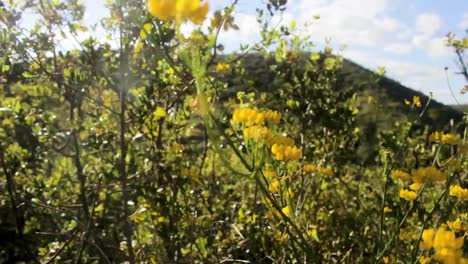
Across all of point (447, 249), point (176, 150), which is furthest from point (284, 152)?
point (176, 150)

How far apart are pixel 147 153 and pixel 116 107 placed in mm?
1475

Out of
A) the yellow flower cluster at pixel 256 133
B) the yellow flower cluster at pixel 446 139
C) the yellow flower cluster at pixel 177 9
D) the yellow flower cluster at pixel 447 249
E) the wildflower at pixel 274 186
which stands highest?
the yellow flower cluster at pixel 177 9

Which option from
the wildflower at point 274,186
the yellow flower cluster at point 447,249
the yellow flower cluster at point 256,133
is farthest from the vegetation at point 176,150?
the yellow flower cluster at point 447,249

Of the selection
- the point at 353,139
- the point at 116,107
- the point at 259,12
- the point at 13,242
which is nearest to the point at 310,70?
the point at 353,139

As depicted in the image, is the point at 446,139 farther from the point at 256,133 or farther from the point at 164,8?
the point at 164,8

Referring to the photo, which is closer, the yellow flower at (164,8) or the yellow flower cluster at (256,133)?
the yellow flower at (164,8)

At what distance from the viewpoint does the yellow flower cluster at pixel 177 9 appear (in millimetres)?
938

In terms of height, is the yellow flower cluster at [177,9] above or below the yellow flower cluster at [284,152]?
above

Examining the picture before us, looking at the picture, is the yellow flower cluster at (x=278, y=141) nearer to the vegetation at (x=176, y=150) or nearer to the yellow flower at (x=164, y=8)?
the vegetation at (x=176, y=150)

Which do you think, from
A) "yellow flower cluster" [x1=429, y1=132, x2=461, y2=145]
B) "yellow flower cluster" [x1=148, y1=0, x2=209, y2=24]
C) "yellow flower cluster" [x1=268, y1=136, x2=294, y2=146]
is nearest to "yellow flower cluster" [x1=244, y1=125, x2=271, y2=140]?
"yellow flower cluster" [x1=268, y1=136, x2=294, y2=146]

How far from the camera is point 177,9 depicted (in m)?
0.94

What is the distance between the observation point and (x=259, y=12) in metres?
3.09

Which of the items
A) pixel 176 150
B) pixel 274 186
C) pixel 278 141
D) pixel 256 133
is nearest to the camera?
pixel 256 133

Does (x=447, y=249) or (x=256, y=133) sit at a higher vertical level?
(x=256, y=133)
